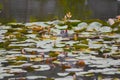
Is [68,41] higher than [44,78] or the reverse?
higher

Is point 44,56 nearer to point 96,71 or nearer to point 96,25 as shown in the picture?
point 96,71

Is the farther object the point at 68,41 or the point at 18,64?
the point at 68,41

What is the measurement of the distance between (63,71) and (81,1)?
9.32 metres

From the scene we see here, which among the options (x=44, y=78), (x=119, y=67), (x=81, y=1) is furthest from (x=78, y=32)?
(x=81, y=1)

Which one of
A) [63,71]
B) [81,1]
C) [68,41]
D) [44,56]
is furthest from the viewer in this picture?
[81,1]

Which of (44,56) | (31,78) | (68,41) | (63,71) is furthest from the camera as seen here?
(68,41)

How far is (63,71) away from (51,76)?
0.16 meters

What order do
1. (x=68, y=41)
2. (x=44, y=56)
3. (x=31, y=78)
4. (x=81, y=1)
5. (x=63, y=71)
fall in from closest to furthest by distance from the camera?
(x=31, y=78), (x=63, y=71), (x=44, y=56), (x=68, y=41), (x=81, y=1)

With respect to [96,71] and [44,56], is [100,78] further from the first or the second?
[44,56]

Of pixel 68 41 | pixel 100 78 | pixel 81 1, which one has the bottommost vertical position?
pixel 100 78

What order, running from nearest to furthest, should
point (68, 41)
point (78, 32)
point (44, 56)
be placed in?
point (44, 56) < point (68, 41) < point (78, 32)

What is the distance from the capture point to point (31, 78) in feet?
11.1

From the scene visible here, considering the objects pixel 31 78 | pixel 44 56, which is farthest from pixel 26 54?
pixel 31 78

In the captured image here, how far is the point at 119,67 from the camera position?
3.75 metres
